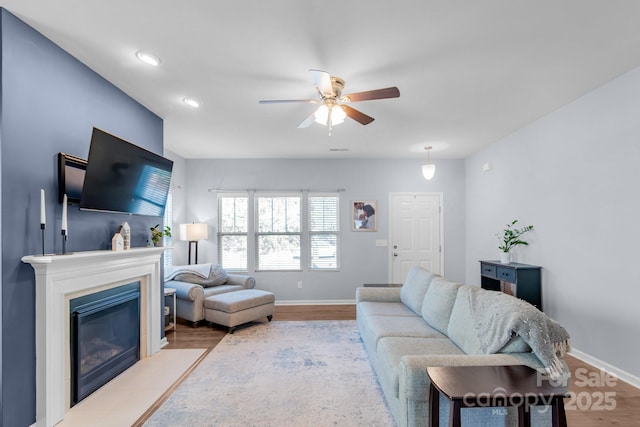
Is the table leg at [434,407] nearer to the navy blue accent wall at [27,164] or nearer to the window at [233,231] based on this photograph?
the navy blue accent wall at [27,164]

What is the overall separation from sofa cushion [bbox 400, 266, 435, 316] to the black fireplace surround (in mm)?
2846

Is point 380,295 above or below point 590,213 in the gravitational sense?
below

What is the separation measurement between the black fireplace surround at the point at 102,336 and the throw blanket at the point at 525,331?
2.89 metres

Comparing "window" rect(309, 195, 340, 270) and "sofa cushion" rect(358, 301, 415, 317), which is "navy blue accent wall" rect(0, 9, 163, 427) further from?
"window" rect(309, 195, 340, 270)

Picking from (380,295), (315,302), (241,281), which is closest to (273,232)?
(241,281)

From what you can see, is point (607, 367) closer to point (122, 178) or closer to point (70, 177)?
point (122, 178)

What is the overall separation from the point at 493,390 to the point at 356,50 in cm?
216

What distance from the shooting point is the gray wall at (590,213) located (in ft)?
8.27

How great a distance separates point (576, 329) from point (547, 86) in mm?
2416

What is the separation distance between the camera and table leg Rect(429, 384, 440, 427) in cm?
154

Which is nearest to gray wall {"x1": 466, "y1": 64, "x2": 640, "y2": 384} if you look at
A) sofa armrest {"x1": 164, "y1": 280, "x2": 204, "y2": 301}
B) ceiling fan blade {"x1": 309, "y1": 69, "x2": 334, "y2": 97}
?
ceiling fan blade {"x1": 309, "y1": 69, "x2": 334, "y2": 97}

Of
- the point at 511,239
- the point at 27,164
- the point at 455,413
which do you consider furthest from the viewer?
the point at 511,239

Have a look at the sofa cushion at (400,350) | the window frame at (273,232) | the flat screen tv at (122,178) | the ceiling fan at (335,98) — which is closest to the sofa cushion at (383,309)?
the sofa cushion at (400,350)

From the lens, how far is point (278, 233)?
541 centimetres
